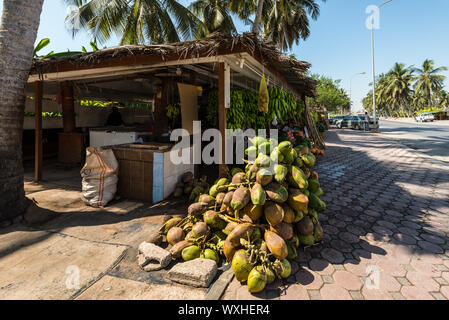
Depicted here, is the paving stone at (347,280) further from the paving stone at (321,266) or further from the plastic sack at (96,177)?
the plastic sack at (96,177)

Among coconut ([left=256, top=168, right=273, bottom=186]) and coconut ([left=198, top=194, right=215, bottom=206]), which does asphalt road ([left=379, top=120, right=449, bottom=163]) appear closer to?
coconut ([left=256, top=168, right=273, bottom=186])

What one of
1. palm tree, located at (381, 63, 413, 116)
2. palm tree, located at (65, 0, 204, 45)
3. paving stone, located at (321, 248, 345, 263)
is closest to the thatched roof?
paving stone, located at (321, 248, 345, 263)

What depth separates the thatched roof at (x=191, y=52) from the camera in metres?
3.38

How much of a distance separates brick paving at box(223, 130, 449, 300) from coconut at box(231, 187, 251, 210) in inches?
29.4

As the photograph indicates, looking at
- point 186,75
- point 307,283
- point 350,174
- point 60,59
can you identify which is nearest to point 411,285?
point 307,283

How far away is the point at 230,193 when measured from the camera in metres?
2.80

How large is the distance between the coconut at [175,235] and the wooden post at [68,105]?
253 inches

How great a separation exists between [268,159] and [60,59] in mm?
4872

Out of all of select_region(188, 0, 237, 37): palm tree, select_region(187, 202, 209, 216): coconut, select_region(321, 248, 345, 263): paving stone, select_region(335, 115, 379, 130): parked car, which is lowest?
select_region(321, 248, 345, 263): paving stone

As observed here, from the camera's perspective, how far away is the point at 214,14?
1598cm

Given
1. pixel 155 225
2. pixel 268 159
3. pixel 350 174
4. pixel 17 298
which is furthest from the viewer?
pixel 350 174

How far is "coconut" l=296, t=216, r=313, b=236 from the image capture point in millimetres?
2703

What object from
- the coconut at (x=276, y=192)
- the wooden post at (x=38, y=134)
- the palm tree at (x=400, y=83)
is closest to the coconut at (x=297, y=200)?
the coconut at (x=276, y=192)
